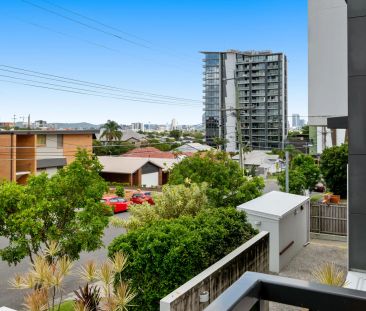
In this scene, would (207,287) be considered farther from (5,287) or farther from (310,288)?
(5,287)

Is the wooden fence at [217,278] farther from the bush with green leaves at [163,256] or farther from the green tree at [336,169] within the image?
the green tree at [336,169]

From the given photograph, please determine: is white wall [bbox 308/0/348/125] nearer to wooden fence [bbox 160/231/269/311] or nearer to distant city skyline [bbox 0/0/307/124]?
wooden fence [bbox 160/231/269/311]

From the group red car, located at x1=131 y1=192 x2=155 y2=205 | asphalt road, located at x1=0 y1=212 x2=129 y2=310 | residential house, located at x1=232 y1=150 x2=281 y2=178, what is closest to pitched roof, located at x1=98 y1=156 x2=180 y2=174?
red car, located at x1=131 y1=192 x2=155 y2=205

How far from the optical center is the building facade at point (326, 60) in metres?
8.21

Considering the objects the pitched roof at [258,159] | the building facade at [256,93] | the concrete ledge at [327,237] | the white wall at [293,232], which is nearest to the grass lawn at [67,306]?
the white wall at [293,232]

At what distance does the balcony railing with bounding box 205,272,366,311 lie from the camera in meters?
1.69

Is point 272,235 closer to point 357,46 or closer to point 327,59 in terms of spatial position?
point 327,59

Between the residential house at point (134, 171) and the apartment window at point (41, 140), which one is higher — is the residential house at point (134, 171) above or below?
below

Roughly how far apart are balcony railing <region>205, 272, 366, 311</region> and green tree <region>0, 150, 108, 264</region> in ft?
28.7

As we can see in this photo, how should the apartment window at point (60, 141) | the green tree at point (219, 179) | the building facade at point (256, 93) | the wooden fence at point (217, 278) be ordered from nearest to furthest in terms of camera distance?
the wooden fence at point (217, 278) → the green tree at point (219, 179) → the apartment window at point (60, 141) → the building facade at point (256, 93)

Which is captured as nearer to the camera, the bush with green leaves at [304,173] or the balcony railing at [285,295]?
the balcony railing at [285,295]

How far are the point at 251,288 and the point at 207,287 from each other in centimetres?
499

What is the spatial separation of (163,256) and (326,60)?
5.57 metres

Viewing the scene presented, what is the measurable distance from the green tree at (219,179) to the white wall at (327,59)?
273 inches
